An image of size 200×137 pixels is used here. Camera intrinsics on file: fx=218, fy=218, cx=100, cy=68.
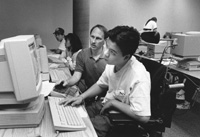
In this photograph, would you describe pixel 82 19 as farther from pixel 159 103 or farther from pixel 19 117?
pixel 19 117

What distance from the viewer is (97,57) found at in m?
2.15

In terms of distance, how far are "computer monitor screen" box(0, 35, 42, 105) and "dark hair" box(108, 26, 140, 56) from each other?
0.55 m

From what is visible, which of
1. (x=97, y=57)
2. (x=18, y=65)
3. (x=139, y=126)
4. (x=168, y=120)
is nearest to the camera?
(x=18, y=65)

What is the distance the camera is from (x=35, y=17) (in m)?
4.54

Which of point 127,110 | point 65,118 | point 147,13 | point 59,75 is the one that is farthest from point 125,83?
point 147,13

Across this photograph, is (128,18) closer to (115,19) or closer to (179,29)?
(115,19)

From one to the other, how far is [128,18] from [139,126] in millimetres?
5220

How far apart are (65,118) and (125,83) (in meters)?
0.47

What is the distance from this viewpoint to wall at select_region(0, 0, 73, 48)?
4387 millimetres

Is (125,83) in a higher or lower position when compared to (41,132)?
higher

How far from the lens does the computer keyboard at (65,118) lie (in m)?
1.10

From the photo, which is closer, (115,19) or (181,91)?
(181,91)

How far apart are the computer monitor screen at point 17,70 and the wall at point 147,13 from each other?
4.96 metres

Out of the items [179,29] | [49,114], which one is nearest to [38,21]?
[49,114]
